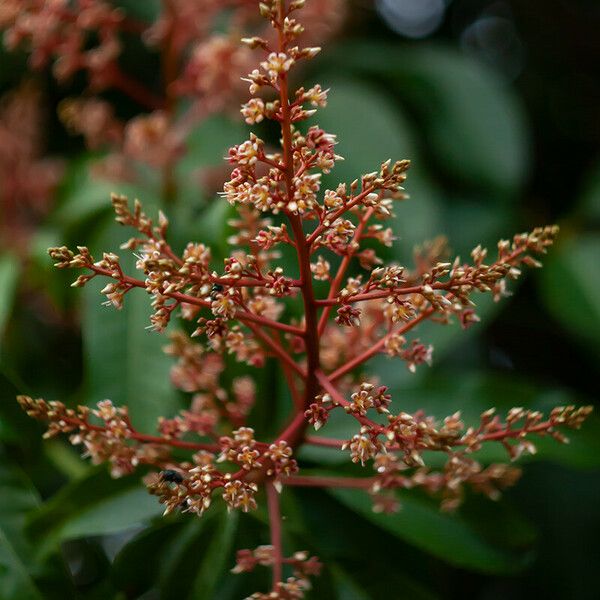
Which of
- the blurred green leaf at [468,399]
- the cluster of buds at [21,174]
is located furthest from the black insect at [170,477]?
the cluster of buds at [21,174]

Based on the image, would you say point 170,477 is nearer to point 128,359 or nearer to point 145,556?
point 145,556

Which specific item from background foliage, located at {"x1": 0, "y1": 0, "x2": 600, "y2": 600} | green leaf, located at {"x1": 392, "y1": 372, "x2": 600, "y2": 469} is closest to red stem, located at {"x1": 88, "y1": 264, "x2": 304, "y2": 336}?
background foliage, located at {"x1": 0, "y1": 0, "x2": 600, "y2": 600}

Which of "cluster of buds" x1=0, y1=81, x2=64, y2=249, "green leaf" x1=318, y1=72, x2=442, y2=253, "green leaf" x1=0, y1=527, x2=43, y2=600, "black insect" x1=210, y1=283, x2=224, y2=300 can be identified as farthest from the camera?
"cluster of buds" x1=0, y1=81, x2=64, y2=249

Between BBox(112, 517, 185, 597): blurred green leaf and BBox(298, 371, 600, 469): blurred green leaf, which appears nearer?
BBox(112, 517, 185, 597): blurred green leaf

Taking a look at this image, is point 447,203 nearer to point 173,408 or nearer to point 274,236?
point 173,408

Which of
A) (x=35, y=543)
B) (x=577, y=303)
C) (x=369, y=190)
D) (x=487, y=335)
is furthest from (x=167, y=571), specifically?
(x=487, y=335)

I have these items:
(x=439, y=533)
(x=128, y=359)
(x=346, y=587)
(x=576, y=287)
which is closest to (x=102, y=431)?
(x=128, y=359)

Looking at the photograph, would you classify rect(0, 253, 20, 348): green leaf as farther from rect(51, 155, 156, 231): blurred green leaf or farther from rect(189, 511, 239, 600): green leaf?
rect(189, 511, 239, 600): green leaf
